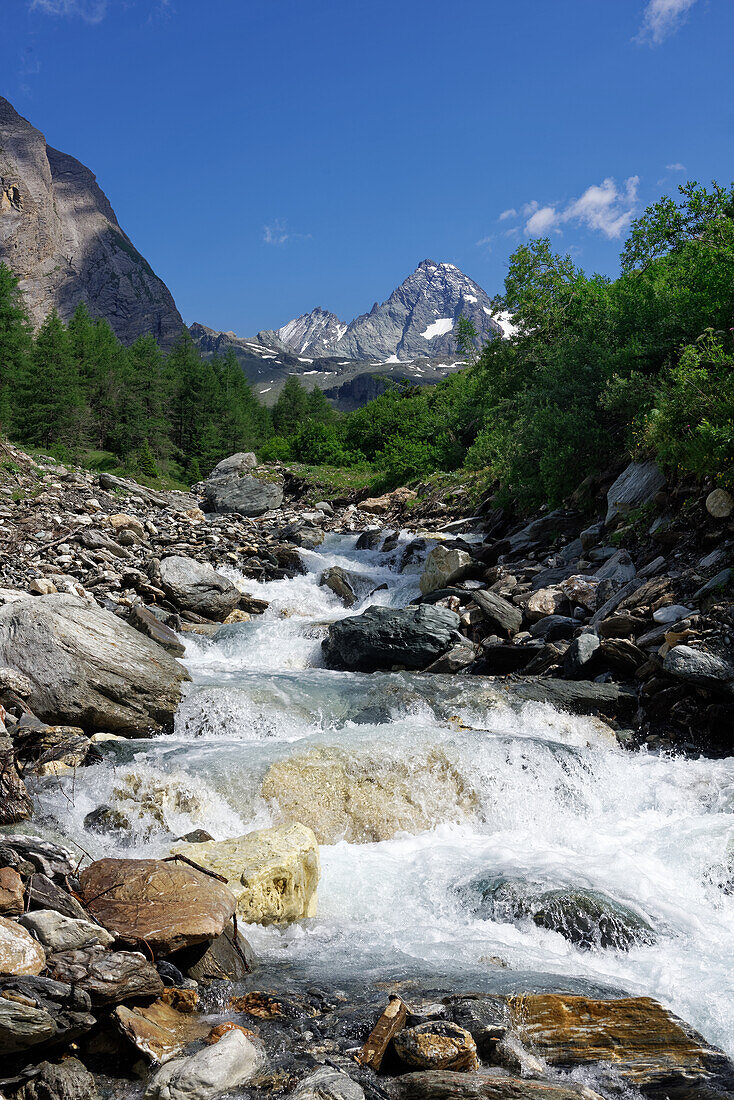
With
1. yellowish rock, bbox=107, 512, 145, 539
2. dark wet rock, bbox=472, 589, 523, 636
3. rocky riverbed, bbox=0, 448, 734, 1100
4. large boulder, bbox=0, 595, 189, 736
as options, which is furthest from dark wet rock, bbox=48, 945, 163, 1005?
yellowish rock, bbox=107, 512, 145, 539

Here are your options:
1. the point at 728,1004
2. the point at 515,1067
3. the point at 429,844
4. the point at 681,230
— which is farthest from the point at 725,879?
the point at 681,230

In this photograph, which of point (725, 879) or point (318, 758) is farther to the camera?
point (318, 758)

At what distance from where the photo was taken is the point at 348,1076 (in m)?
3.33

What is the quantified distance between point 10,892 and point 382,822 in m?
4.76

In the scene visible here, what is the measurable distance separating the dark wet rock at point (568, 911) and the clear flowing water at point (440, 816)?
3.4 inches

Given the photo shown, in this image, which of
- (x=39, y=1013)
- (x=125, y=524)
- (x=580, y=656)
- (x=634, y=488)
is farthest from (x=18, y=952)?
(x=125, y=524)

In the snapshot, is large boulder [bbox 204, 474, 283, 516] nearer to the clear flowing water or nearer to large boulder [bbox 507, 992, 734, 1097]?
the clear flowing water

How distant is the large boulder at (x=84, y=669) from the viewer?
8969mm

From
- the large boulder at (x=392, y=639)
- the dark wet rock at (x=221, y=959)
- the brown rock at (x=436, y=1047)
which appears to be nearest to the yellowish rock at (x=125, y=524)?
the large boulder at (x=392, y=639)

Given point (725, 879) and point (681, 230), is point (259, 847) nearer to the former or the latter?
point (725, 879)

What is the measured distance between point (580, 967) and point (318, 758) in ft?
14.2

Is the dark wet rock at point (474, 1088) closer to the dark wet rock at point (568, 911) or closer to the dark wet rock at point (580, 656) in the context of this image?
the dark wet rock at point (568, 911)

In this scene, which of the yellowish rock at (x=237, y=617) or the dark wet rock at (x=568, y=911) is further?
the yellowish rock at (x=237, y=617)

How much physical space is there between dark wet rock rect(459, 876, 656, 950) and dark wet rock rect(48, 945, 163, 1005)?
3.17 metres
